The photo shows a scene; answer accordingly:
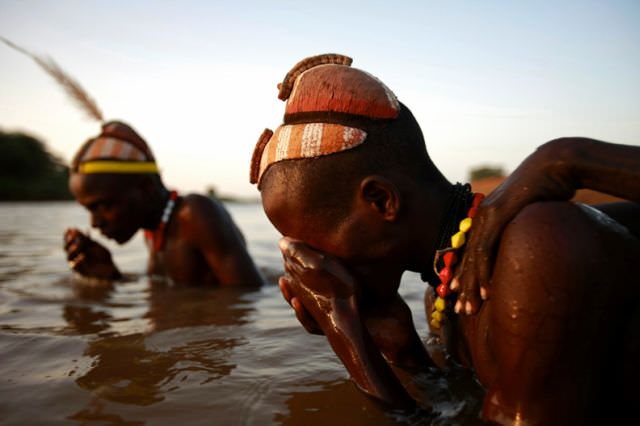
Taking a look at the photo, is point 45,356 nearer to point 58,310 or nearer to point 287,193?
point 58,310

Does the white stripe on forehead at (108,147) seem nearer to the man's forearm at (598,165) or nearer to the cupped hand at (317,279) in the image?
the cupped hand at (317,279)

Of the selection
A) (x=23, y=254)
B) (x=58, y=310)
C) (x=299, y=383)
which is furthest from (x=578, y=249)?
(x=23, y=254)

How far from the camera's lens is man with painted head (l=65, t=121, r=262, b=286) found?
4.29 m

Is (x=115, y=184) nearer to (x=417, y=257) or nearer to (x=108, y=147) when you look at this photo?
(x=108, y=147)

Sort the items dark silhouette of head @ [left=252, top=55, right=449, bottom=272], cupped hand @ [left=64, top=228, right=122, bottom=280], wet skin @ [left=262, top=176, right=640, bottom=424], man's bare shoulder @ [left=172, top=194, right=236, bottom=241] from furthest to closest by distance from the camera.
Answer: cupped hand @ [left=64, top=228, right=122, bottom=280] → man's bare shoulder @ [left=172, top=194, right=236, bottom=241] → dark silhouette of head @ [left=252, top=55, right=449, bottom=272] → wet skin @ [left=262, top=176, right=640, bottom=424]

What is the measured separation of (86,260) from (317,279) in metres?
3.67

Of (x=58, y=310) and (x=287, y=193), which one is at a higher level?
(x=287, y=193)

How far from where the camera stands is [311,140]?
1.83m

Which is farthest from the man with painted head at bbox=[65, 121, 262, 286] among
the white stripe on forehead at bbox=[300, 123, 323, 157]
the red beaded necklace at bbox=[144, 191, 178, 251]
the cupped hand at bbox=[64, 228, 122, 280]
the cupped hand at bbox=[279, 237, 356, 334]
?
the white stripe on forehead at bbox=[300, 123, 323, 157]

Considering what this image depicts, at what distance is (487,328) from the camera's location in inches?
62.6

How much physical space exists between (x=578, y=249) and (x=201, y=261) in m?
3.56

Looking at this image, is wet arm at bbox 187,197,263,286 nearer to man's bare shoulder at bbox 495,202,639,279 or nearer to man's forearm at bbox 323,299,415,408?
man's forearm at bbox 323,299,415,408

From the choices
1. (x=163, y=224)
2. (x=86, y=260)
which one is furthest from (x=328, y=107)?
(x=86, y=260)

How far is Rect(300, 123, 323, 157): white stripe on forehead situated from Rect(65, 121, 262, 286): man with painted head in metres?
2.57
